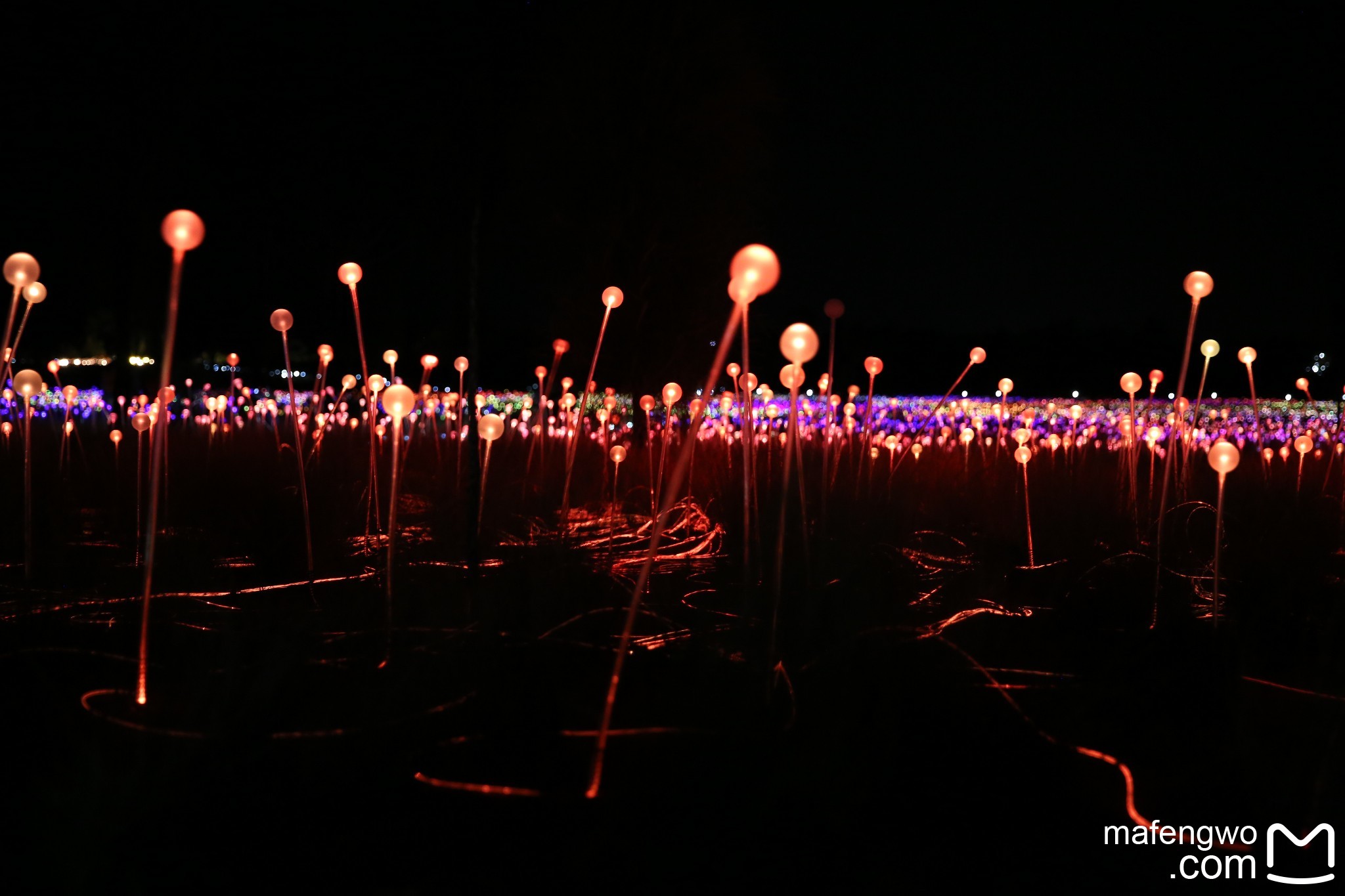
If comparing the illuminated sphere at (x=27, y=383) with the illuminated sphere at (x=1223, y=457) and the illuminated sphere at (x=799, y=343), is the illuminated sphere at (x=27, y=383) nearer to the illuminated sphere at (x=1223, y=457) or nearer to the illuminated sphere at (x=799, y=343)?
the illuminated sphere at (x=799, y=343)

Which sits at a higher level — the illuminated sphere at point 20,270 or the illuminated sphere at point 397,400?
the illuminated sphere at point 20,270

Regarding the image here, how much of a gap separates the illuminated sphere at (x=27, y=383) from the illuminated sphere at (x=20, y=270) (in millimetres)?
659

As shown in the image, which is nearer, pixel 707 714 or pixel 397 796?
pixel 397 796

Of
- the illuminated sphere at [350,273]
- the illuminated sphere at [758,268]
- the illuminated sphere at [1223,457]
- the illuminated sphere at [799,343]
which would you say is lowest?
the illuminated sphere at [1223,457]

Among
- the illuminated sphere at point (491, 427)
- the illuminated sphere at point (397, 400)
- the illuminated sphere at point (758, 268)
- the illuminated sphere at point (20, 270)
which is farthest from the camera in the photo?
the illuminated sphere at point (491, 427)

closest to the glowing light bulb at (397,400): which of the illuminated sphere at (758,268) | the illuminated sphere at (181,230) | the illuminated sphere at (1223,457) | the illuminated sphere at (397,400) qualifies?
the illuminated sphere at (397,400)

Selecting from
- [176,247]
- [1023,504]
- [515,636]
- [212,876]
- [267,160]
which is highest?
[267,160]

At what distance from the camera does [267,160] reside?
29.8ft

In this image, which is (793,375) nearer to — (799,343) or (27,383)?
(799,343)

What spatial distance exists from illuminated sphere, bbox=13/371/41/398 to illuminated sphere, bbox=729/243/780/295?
2.98m

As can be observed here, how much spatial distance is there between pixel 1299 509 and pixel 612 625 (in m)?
3.91

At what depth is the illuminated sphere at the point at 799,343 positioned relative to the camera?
7.09 feet

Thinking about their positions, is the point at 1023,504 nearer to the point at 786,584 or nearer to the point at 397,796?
the point at 786,584

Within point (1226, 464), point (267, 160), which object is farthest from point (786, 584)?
point (267, 160)
